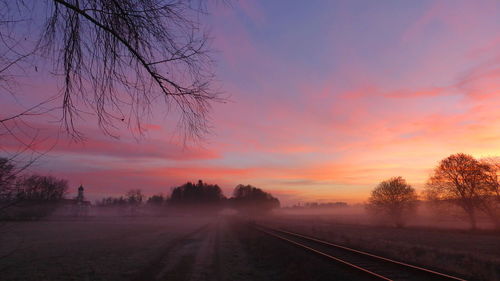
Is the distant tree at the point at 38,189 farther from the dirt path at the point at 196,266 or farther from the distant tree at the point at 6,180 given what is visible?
the dirt path at the point at 196,266

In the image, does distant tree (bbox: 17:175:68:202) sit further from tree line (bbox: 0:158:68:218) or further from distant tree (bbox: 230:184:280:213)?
distant tree (bbox: 230:184:280:213)

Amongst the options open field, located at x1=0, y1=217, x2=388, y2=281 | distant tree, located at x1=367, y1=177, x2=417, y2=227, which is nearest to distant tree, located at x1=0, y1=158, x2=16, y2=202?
open field, located at x1=0, y1=217, x2=388, y2=281


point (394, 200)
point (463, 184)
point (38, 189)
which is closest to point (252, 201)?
point (394, 200)

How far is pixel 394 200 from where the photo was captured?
193ft

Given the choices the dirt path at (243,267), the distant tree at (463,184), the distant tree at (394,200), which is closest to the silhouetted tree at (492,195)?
the distant tree at (463,184)

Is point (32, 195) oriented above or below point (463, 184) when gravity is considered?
below

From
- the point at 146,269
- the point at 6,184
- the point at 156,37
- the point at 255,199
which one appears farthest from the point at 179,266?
the point at 255,199

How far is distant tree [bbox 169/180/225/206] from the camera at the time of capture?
543 ft

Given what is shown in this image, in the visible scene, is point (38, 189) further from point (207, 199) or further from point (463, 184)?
point (207, 199)

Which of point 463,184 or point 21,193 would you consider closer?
point 21,193

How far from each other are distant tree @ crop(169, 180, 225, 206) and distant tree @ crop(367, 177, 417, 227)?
116 meters

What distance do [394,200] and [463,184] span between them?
1392 cm

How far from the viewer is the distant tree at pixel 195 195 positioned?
6521 inches

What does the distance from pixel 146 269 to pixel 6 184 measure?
Answer: 36.1 feet
